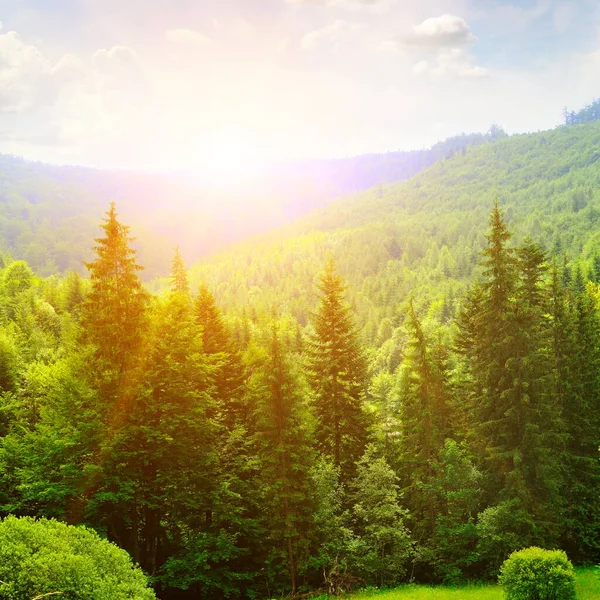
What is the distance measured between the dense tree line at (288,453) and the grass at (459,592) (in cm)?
115

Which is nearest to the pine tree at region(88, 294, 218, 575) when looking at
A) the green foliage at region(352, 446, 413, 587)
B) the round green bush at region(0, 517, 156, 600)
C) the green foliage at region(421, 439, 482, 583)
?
the green foliage at region(352, 446, 413, 587)

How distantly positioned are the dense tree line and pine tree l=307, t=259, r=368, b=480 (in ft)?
0.33

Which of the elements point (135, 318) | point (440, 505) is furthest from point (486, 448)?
point (135, 318)

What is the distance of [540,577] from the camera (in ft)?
50.9

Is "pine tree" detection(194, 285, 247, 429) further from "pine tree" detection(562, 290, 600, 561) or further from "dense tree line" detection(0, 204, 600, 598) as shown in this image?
"pine tree" detection(562, 290, 600, 561)

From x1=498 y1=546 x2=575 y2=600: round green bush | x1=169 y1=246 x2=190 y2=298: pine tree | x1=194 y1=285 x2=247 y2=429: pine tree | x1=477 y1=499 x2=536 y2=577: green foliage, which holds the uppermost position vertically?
x1=169 y1=246 x2=190 y2=298: pine tree

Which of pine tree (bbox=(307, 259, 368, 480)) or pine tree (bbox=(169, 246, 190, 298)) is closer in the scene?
pine tree (bbox=(307, 259, 368, 480))

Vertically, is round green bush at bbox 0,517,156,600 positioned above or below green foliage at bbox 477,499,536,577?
above

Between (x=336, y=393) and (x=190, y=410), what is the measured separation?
1025cm

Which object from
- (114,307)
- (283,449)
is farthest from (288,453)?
(114,307)

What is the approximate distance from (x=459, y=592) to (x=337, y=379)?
13.0 metres

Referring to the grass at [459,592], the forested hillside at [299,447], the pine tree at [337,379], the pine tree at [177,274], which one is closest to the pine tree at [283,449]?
the forested hillside at [299,447]

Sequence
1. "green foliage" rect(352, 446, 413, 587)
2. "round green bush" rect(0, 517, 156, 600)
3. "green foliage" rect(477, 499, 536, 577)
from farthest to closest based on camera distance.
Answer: "green foliage" rect(477, 499, 536, 577) < "green foliage" rect(352, 446, 413, 587) < "round green bush" rect(0, 517, 156, 600)

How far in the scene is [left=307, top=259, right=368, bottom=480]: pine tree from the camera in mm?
29641
